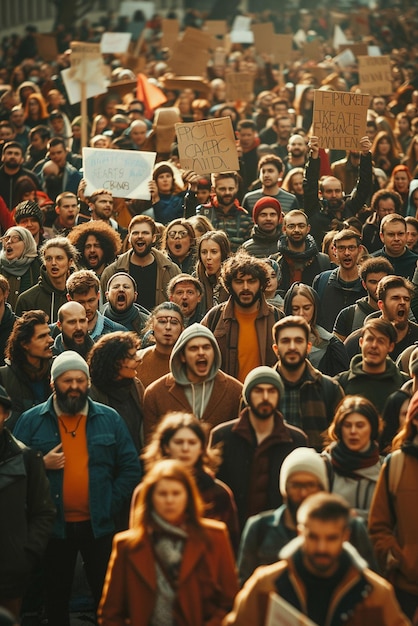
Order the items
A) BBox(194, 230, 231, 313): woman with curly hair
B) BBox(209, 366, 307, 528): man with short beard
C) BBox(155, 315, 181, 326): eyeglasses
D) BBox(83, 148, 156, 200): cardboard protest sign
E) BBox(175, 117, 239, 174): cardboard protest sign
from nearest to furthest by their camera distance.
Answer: BBox(209, 366, 307, 528): man with short beard < BBox(155, 315, 181, 326): eyeglasses < BBox(194, 230, 231, 313): woman with curly hair < BBox(175, 117, 239, 174): cardboard protest sign < BBox(83, 148, 156, 200): cardboard protest sign

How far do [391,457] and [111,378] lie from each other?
5.89ft

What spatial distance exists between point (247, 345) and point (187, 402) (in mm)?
1083

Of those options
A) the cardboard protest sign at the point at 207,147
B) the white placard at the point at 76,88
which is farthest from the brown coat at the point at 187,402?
the white placard at the point at 76,88

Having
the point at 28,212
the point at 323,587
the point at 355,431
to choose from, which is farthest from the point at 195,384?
the point at 28,212

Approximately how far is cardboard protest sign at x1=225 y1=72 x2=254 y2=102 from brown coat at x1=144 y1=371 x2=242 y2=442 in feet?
43.3

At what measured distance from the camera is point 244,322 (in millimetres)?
8758

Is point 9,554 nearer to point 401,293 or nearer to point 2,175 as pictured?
point 401,293

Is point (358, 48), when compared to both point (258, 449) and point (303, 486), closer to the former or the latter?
point (258, 449)

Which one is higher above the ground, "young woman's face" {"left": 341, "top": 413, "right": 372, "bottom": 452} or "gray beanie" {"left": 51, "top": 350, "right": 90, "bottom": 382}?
"gray beanie" {"left": 51, "top": 350, "right": 90, "bottom": 382}

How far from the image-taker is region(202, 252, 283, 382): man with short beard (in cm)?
869

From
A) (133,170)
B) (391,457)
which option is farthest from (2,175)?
(391,457)

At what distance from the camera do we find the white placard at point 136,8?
50156 mm

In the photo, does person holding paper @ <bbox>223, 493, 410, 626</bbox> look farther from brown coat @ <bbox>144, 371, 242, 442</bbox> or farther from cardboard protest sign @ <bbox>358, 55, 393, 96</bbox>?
cardboard protest sign @ <bbox>358, 55, 393, 96</bbox>

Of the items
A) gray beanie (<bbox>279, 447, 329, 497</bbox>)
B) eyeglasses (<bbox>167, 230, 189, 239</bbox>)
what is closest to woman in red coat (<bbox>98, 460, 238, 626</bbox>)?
gray beanie (<bbox>279, 447, 329, 497</bbox>)
